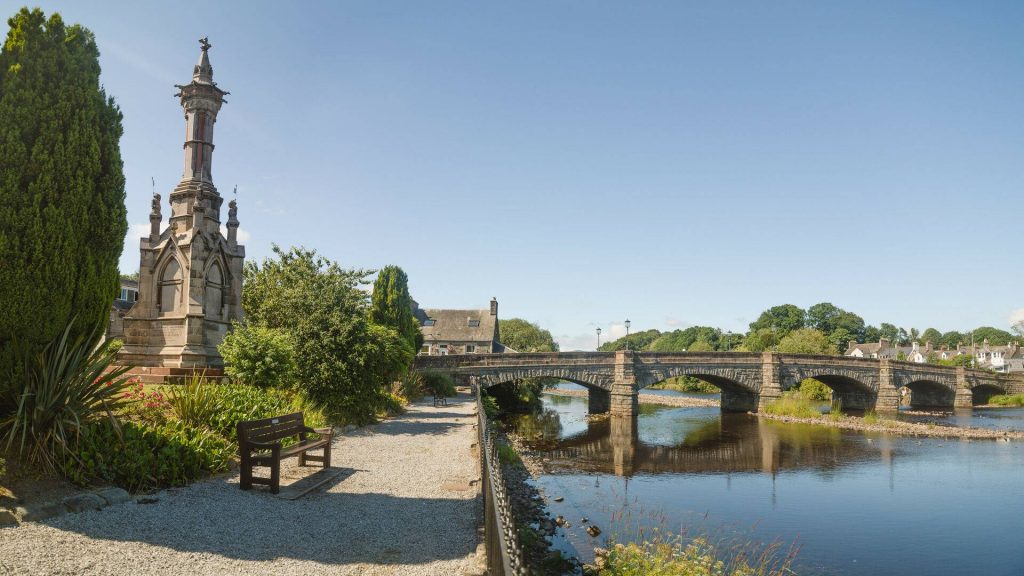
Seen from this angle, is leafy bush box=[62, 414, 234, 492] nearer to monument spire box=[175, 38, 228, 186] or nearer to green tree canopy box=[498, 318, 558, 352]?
monument spire box=[175, 38, 228, 186]

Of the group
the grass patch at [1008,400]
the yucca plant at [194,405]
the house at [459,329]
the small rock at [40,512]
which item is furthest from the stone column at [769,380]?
the small rock at [40,512]

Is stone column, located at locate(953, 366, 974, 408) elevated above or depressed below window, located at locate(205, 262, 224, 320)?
below

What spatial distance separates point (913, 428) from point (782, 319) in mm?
76888

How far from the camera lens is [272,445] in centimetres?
745

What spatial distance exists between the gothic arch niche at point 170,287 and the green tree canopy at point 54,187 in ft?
22.6

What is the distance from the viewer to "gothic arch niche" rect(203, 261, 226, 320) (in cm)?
1403

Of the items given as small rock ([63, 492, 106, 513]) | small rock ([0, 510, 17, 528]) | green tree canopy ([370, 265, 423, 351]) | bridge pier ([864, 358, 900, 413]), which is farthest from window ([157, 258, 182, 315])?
bridge pier ([864, 358, 900, 413])

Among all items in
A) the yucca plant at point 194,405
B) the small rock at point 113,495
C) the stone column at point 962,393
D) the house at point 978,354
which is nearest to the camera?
the small rock at point 113,495

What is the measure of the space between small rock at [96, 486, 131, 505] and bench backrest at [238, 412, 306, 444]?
139 cm

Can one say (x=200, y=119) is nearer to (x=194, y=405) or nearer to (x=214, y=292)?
(x=214, y=292)

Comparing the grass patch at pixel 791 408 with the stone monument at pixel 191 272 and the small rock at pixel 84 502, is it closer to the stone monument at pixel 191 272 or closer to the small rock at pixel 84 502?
the stone monument at pixel 191 272

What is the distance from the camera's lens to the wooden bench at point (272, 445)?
24.6 ft

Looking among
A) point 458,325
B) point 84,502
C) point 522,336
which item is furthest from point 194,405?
point 522,336

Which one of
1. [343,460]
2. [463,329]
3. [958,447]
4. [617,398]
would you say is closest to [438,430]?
[343,460]
